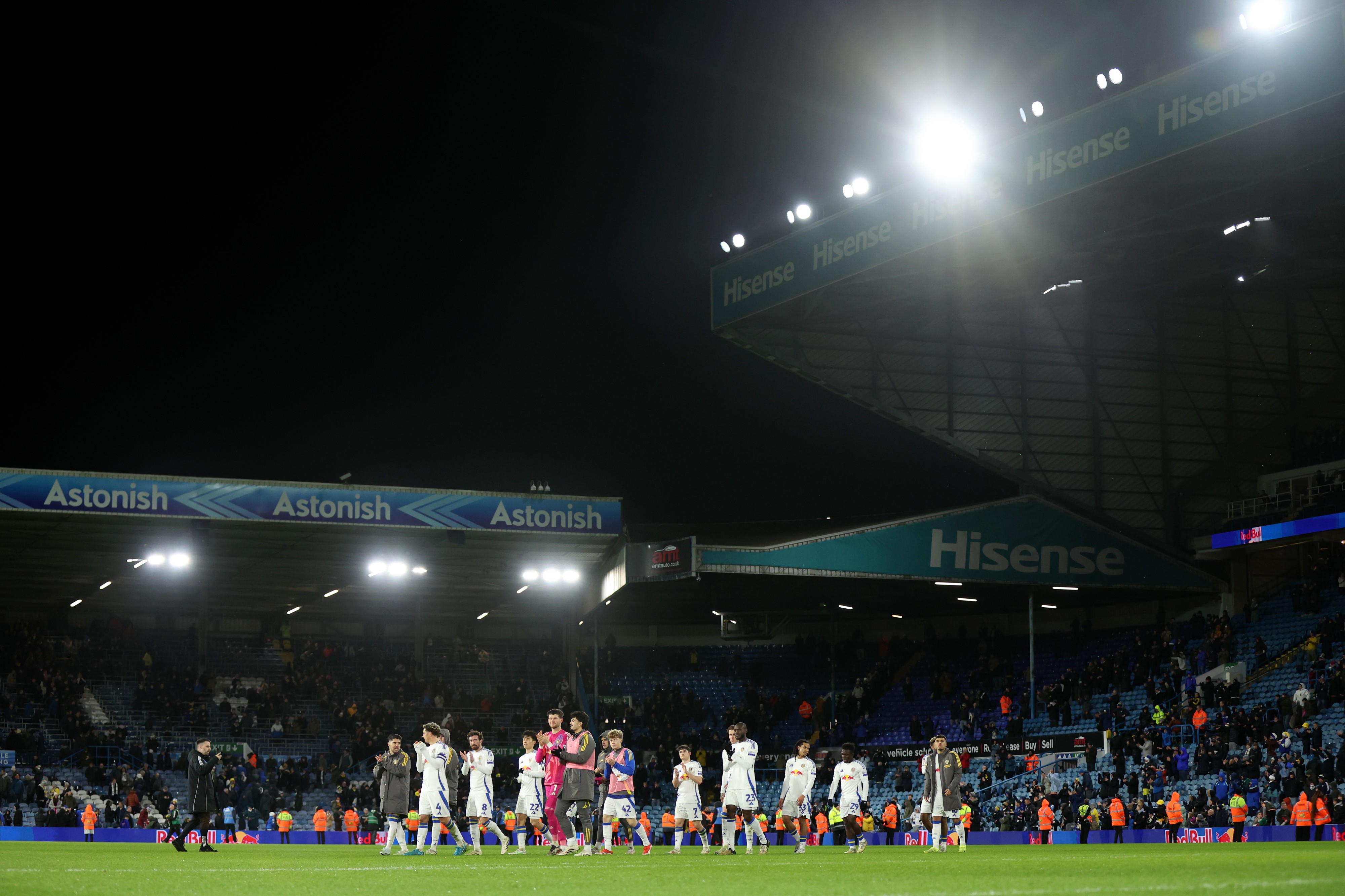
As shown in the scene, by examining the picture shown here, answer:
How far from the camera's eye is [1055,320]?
45.9 metres

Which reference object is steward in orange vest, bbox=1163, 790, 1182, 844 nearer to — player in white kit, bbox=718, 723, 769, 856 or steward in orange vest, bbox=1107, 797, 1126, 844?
steward in orange vest, bbox=1107, 797, 1126, 844

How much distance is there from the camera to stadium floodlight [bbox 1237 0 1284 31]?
29906mm

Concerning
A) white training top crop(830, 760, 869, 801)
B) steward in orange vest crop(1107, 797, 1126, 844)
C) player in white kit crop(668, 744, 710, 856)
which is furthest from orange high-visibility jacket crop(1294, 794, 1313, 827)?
player in white kit crop(668, 744, 710, 856)

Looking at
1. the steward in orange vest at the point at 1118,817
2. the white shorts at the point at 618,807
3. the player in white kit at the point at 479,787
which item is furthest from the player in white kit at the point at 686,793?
the steward in orange vest at the point at 1118,817

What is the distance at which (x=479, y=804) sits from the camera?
2319 centimetres

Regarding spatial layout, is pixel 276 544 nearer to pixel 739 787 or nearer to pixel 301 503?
pixel 301 503

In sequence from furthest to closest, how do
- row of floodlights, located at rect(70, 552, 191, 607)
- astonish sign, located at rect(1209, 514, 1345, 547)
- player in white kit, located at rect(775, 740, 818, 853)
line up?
A: row of floodlights, located at rect(70, 552, 191, 607), astonish sign, located at rect(1209, 514, 1345, 547), player in white kit, located at rect(775, 740, 818, 853)

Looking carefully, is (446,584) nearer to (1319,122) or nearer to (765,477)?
(765,477)

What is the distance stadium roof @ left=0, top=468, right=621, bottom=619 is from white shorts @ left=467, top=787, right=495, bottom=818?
58.1ft

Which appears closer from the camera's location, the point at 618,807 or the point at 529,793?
the point at 618,807

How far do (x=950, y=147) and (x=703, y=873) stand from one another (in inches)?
937

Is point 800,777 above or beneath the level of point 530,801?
above

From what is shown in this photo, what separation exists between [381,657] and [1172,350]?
28.5 m

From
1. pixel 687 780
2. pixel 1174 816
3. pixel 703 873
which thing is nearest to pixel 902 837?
pixel 1174 816
